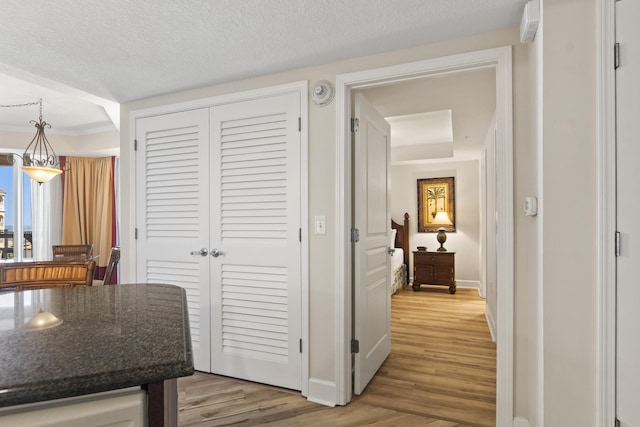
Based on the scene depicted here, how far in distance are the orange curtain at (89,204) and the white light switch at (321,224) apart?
4569mm

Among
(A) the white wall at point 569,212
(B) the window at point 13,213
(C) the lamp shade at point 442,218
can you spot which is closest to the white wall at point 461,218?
(C) the lamp shade at point 442,218

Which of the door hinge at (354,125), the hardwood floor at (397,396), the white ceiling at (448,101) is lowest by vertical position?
the hardwood floor at (397,396)

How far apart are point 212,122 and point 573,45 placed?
7.20ft

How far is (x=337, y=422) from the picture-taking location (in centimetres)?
197

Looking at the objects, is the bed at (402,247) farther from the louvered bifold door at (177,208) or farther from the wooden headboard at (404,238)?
the louvered bifold door at (177,208)

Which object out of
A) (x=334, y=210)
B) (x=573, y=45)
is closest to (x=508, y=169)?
(x=573, y=45)

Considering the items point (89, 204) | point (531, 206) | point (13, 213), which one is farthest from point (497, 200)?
point (13, 213)

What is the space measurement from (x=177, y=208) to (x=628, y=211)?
8.87 ft

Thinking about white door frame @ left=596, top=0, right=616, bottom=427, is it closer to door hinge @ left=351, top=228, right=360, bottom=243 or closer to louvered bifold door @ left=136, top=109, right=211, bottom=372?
door hinge @ left=351, top=228, right=360, bottom=243

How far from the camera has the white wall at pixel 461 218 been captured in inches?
231

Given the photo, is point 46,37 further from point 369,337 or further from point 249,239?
point 369,337

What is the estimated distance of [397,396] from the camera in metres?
2.28

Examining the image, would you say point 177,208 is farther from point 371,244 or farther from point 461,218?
point 461,218

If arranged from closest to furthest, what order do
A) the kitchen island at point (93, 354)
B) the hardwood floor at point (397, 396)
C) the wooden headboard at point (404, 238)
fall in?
the kitchen island at point (93, 354) < the hardwood floor at point (397, 396) < the wooden headboard at point (404, 238)
